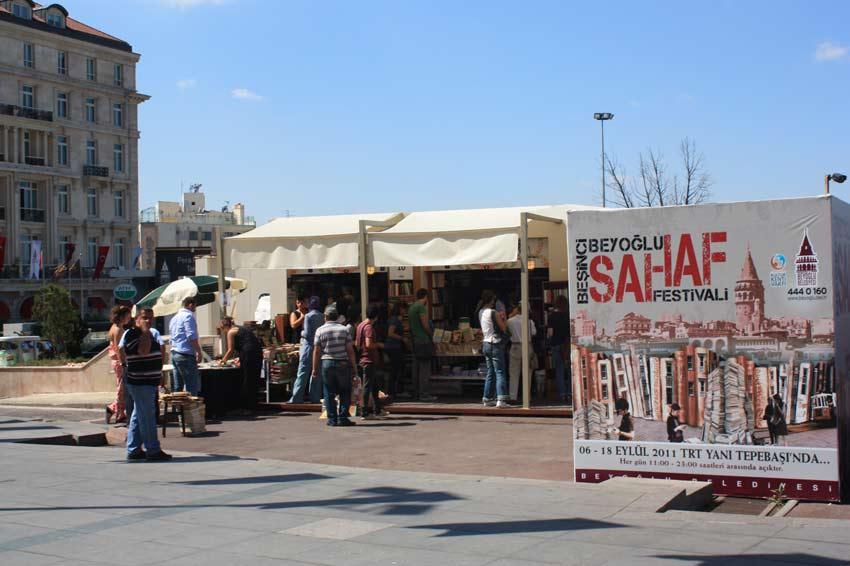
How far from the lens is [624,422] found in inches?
358

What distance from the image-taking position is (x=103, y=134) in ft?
246

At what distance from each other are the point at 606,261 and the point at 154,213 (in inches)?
3659

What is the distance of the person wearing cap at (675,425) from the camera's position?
8.84m

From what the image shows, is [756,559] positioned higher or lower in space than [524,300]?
lower

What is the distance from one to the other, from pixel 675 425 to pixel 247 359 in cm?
884

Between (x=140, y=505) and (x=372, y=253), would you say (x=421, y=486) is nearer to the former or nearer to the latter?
(x=140, y=505)

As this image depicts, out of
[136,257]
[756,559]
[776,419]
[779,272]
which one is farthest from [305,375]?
[136,257]

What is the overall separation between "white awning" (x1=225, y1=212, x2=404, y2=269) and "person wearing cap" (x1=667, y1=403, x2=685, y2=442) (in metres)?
7.92

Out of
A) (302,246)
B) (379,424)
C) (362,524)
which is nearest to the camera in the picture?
(362,524)

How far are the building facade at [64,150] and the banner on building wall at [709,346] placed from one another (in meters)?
60.7

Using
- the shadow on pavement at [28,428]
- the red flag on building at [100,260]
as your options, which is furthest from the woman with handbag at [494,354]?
the red flag on building at [100,260]

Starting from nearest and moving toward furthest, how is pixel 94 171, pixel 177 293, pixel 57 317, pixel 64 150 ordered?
1. pixel 177 293
2. pixel 57 317
3. pixel 64 150
4. pixel 94 171

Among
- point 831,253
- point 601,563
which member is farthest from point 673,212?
point 601,563

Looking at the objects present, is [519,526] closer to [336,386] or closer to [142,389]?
[142,389]
